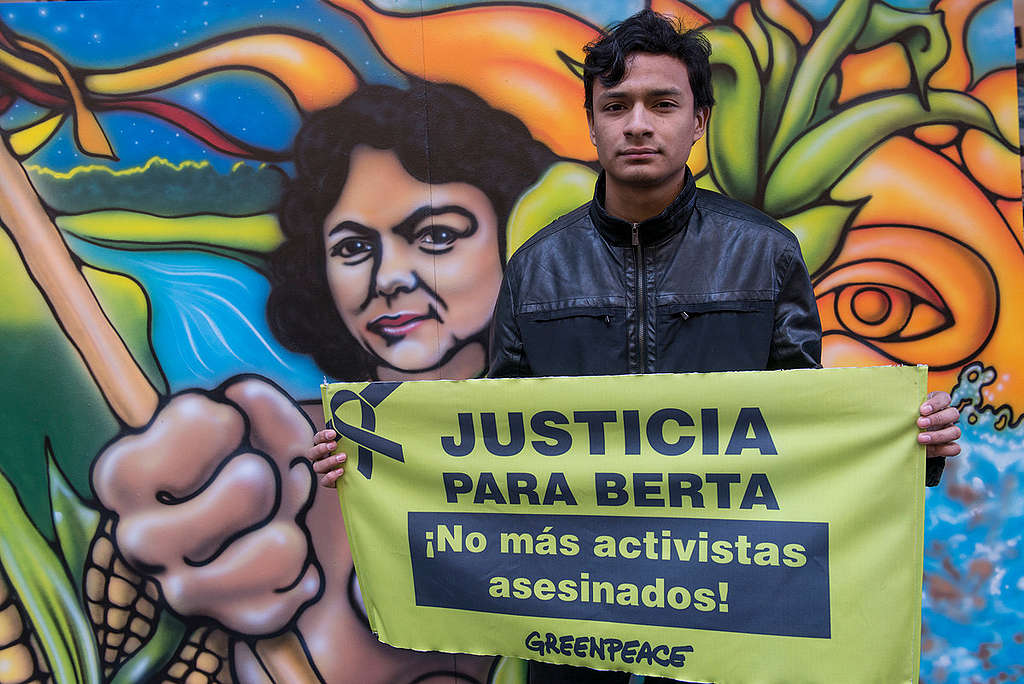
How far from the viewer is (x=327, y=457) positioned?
2.49m

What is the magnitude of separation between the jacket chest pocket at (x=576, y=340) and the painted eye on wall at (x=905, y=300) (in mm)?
1284

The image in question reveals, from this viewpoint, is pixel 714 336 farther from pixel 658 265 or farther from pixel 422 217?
pixel 422 217

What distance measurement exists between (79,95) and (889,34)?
3262 millimetres

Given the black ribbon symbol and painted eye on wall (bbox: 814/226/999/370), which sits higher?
painted eye on wall (bbox: 814/226/999/370)

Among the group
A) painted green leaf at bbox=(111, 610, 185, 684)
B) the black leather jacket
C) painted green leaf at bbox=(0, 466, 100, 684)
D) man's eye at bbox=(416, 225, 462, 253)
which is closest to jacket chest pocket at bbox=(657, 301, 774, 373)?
the black leather jacket

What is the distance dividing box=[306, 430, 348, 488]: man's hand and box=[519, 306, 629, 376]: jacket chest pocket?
62cm

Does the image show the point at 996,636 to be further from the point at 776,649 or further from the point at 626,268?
the point at 626,268

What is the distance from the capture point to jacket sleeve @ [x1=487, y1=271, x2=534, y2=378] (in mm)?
2498

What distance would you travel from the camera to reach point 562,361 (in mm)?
2395

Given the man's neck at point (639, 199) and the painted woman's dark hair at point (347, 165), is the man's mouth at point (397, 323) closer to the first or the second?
the painted woman's dark hair at point (347, 165)

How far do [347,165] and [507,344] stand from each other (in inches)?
53.6

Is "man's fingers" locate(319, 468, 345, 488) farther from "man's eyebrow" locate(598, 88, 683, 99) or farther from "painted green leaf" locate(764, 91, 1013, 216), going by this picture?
"painted green leaf" locate(764, 91, 1013, 216)

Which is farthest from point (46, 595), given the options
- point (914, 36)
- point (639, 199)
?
point (914, 36)

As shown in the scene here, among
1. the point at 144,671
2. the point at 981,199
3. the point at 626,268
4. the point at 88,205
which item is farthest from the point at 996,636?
the point at 88,205
